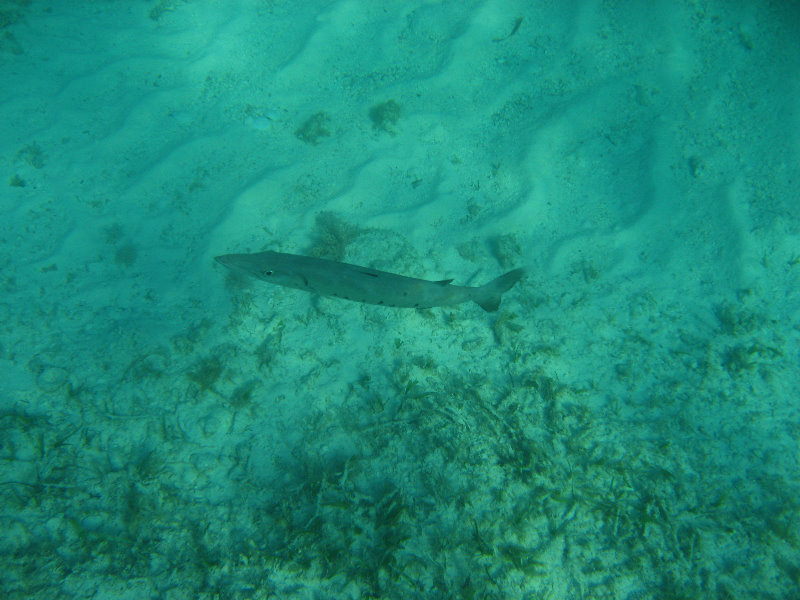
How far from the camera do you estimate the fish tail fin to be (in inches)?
173

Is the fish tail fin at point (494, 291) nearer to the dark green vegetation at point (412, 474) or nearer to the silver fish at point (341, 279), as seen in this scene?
the silver fish at point (341, 279)

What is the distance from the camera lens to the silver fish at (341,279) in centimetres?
388

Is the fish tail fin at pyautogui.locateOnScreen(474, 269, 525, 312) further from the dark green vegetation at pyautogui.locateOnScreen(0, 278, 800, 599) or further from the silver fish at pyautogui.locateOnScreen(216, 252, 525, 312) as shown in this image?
the dark green vegetation at pyautogui.locateOnScreen(0, 278, 800, 599)

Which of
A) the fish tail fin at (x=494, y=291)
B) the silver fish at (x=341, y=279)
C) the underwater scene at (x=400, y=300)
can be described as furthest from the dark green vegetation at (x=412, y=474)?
the silver fish at (x=341, y=279)

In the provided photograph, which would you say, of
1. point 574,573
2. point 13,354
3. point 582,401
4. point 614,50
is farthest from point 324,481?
point 614,50

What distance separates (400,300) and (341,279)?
679mm

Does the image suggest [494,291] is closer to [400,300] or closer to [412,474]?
[400,300]

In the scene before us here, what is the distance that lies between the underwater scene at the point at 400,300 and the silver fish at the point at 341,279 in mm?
38

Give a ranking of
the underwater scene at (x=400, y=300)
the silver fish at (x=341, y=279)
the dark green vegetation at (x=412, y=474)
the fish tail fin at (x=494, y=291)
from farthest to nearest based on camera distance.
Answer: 1. the fish tail fin at (x=494, y=291)
2. the silver fish at (x=341, y=279)
3. the underwater scene at (x=400, y=300)
4. the dark green vegetation at (x=412, y=474)

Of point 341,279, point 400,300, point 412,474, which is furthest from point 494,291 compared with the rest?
point 412,474

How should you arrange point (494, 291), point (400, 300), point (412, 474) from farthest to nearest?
point (494, 291) → point (400, 300) → point (412, 474)

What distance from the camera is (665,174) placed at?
6500mm

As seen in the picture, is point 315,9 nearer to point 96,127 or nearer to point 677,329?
point 96,127

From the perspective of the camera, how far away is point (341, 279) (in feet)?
12.8
